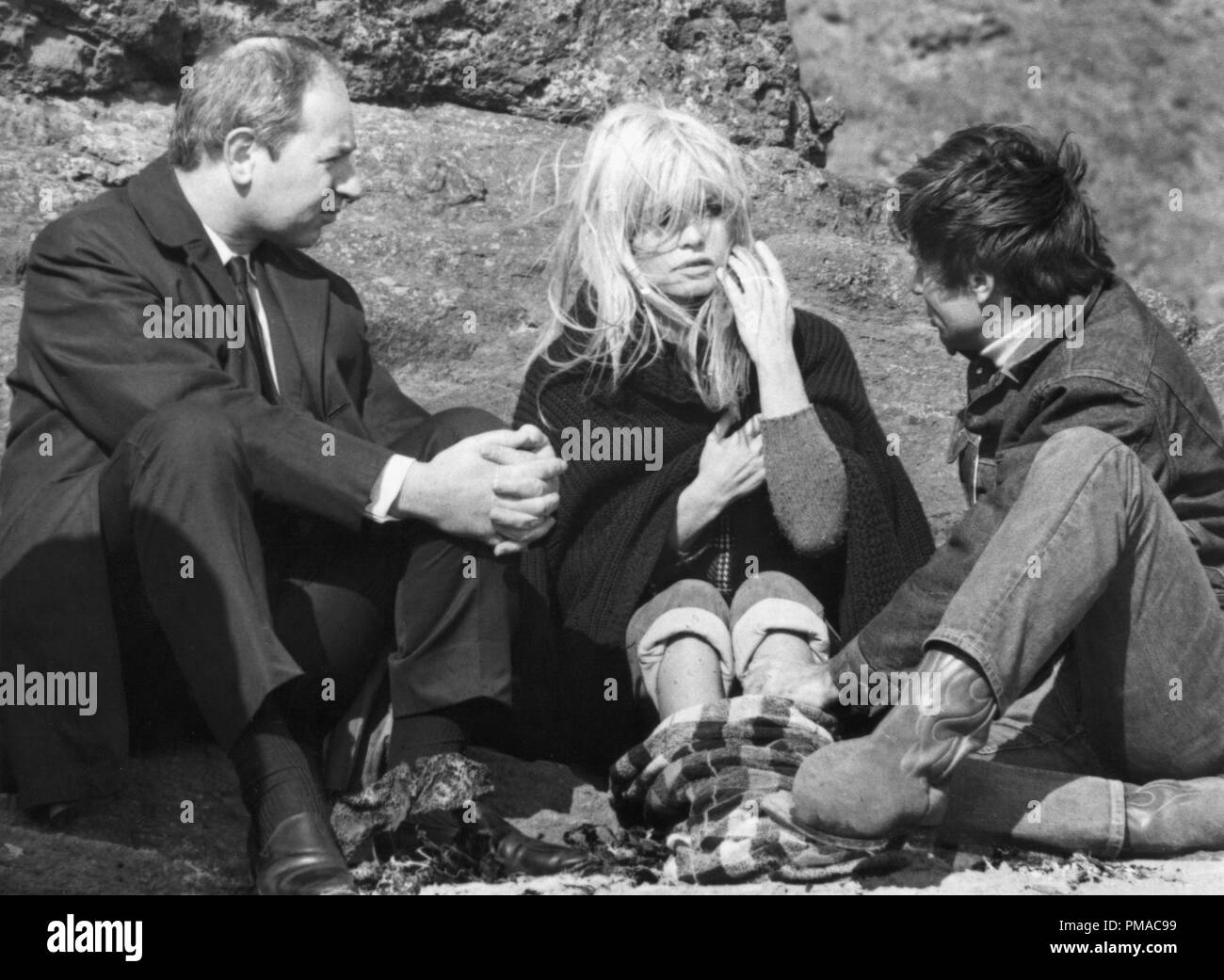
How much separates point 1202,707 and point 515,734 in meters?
1.29

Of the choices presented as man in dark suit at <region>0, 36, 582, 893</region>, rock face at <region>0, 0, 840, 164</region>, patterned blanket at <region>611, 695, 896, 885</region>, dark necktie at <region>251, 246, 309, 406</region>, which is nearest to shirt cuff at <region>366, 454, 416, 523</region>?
man in dark suit at <region>0, 36, 582, 893</region>

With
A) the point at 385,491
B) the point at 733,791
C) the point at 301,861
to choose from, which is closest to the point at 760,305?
the point at 385,491

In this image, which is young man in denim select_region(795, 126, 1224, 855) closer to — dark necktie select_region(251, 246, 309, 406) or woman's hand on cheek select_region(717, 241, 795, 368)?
woman's hand on cheek select_region(717, 241, 795, 368)

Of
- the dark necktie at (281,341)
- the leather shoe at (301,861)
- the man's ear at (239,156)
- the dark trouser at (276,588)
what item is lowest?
the leather shoe at (301,861)

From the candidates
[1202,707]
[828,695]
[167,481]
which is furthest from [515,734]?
[1202,707]

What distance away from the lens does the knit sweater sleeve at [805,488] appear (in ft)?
13.3

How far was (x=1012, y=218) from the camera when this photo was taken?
3.98m

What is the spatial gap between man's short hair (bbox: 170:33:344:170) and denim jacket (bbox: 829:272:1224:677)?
1431 mm

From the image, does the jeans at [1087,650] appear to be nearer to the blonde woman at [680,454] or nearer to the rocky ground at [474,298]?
the rocky ground at [474,298]

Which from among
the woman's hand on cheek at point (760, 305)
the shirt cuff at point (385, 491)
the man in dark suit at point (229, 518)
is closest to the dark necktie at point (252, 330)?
the man in dark suit at point (229, 518)

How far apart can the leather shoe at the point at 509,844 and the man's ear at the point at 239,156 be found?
4.29ft

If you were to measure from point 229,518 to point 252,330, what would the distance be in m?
0.69

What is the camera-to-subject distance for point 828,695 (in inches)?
151

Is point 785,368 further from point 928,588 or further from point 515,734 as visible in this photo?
point 515,734
